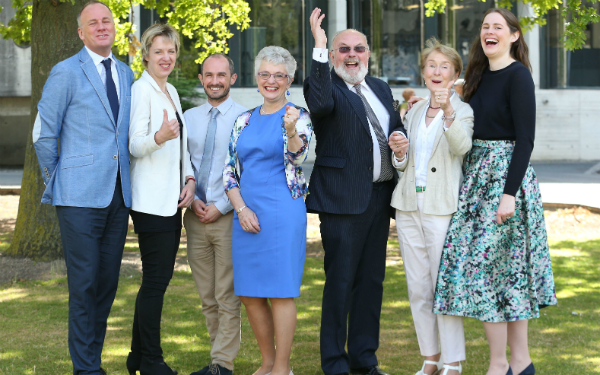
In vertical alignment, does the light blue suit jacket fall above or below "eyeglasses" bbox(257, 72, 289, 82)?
below

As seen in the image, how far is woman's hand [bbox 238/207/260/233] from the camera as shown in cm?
421

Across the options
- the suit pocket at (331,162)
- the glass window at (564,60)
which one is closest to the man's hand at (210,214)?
the suit pocket at (331,162)

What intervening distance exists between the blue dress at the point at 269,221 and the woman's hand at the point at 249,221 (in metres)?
0.04

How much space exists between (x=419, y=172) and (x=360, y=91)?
0.72m

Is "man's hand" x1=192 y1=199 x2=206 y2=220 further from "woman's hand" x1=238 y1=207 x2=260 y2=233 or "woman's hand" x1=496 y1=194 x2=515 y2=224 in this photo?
"woman's hand" x1=496 y1=194 x2=515 y2=224

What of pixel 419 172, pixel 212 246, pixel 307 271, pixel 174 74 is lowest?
pixel 307 271

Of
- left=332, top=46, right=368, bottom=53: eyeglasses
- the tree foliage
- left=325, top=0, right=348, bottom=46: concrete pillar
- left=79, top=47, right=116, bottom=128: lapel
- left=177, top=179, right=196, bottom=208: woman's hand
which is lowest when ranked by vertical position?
left=177, top=179, right=196, bottom=208: woman's hand

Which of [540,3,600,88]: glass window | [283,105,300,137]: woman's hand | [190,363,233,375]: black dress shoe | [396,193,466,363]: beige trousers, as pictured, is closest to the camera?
[283,105,300,137]: woman's hand

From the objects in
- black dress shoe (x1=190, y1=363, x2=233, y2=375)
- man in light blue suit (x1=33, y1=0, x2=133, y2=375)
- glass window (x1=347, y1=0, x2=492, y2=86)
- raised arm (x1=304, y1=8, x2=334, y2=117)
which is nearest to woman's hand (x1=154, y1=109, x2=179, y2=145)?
man in light blue suit (x1=33, y1=0, x2=133, y2=375)

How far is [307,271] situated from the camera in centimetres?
823

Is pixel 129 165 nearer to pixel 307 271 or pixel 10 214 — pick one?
pixel 307 271

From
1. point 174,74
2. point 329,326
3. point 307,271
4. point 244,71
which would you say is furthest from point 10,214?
point 244,71

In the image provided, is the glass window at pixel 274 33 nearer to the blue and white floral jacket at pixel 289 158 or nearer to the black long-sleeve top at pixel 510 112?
the blue and white floral jacket at pixel 289 158

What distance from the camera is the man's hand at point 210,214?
4516mm
